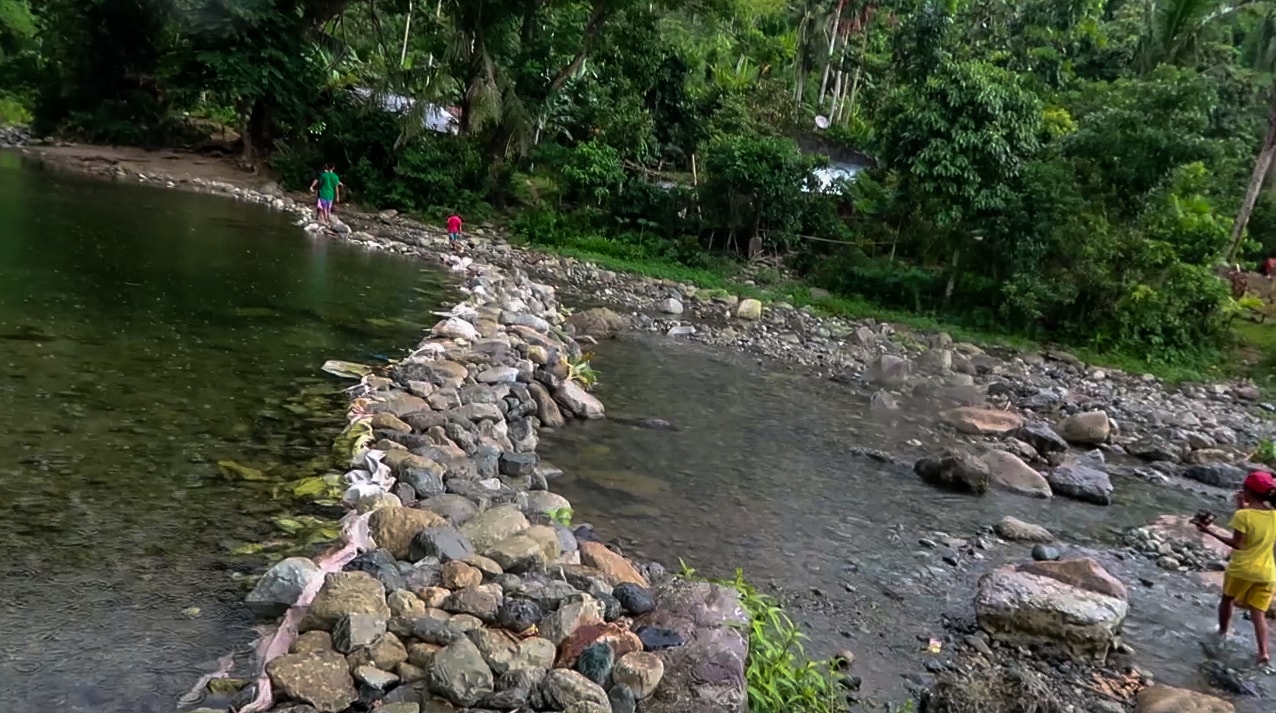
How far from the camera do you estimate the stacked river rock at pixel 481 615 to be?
3285mm

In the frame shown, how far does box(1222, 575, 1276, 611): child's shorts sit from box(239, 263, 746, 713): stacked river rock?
12.2ft

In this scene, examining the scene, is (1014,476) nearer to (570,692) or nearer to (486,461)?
(486,461)

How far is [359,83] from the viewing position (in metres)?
29.4

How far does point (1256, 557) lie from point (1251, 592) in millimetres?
235

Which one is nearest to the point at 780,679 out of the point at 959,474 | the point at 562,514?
the point at 562,514

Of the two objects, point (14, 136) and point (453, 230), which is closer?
point (453, 230)

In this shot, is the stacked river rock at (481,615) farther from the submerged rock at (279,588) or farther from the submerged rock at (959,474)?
the submerged rock at (959,474)

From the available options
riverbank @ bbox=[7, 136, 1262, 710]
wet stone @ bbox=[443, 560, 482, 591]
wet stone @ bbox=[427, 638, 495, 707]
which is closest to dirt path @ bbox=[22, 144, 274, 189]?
riverbank @ bbox=[7, 136, 1262, 710]

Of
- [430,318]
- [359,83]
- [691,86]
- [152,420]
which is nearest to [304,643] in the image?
[152,420]

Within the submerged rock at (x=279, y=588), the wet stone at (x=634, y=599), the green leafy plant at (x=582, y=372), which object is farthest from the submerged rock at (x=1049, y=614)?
the green leafy plant at (x=582, y=372)

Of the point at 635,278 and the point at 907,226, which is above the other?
the point at 907,226

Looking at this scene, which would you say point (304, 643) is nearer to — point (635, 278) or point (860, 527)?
point (860, 527)

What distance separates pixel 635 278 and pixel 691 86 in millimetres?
8129

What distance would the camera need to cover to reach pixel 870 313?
19391 mm
